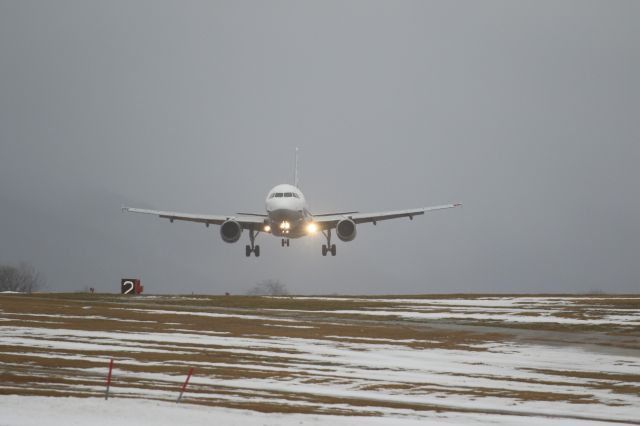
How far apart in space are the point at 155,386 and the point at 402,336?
1898cm

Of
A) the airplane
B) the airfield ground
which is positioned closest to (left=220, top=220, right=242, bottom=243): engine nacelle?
the airplane

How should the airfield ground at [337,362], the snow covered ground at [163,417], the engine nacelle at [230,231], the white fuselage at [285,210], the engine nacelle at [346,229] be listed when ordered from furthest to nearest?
the engine nacelle at [346,229]
the engine nacelle at [230,231]
the white fuselage at [285,210]
the airfield ground at [337,362]
the snow covered ground at [163,417]

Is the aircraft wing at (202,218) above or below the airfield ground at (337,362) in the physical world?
above

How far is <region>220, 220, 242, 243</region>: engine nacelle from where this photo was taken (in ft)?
261

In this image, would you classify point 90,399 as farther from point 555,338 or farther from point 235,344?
point 555,338

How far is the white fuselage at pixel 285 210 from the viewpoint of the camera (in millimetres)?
72938

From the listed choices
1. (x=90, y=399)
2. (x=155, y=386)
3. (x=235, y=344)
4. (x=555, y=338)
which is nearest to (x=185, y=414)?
(x=90, y=399)

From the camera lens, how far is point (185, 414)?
21312 millimetres

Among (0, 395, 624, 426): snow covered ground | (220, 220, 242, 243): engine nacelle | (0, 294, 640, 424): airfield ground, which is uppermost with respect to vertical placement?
(220, 220, 242, 243): engine nacelle

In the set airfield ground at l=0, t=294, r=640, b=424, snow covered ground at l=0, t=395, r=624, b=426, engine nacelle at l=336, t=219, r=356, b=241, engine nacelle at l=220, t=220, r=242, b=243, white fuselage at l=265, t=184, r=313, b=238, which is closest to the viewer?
snow covered ground at l=0, t=395, r=624, b=426

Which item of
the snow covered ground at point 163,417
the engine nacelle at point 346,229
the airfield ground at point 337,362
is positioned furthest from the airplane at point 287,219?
the snow covered ground at point 163,417

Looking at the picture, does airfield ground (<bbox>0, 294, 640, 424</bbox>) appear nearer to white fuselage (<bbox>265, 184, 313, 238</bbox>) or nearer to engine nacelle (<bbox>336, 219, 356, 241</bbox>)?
white fuselage (<bbox>265, 184, 313, 238</bbox>)

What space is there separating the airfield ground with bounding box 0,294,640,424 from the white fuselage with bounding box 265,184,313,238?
16.0 metres

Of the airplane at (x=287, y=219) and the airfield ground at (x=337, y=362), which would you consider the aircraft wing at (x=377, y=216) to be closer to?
the airplane at (x=287, y=219)
